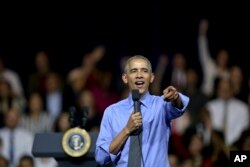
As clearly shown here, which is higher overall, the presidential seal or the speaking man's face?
the speaking man's face

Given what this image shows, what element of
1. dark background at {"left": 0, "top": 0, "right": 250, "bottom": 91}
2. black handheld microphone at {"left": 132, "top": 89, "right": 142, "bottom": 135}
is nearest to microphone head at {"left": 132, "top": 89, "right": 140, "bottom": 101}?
black handheld microphone at {"left": 132, "top": 89, "right": 142, "bottom": 135}

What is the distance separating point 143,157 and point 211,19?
7427mm

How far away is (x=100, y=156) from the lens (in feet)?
20.7

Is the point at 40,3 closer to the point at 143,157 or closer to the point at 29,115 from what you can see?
the point at 29,115

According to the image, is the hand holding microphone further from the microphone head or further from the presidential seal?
the presidential seal

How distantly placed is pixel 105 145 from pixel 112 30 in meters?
7.80

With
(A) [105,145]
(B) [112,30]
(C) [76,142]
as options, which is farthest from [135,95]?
(B) [112,30]

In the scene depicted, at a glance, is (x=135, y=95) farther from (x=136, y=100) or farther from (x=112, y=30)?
(x=112, y=30)

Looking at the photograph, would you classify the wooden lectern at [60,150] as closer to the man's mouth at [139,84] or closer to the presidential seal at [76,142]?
the presidential seal at [76,142]

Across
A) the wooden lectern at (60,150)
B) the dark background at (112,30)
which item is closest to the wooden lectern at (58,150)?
the wooden lectern at (60,150)

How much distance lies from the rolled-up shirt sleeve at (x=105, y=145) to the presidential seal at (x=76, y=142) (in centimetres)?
82

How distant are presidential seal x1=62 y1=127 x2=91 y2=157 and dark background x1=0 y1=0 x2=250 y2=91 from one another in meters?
5.83

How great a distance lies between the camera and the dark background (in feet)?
43.8

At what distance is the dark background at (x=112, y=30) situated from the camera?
1334 centimetres
